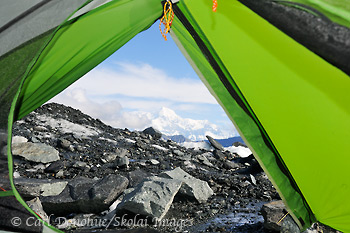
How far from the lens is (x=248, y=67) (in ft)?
8.63

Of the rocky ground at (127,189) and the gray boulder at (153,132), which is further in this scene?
the gray boulder at (153,132)

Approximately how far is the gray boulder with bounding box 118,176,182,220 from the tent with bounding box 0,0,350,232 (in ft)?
6.51

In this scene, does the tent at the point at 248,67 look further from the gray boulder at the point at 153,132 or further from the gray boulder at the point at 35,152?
the gray boulder at the point at 153,132

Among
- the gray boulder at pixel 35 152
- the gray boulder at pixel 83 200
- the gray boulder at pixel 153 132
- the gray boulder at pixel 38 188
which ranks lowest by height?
the gray boulder at pixel 83 200

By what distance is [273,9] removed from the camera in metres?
1.51

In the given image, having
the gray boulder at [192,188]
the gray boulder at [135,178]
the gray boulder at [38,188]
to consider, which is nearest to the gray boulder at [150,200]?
the gray boulder at [192,188]

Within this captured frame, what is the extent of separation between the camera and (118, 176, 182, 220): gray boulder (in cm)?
425

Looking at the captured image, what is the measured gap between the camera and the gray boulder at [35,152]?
714 centimetres

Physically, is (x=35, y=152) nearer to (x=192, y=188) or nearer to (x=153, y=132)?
(x=192, y=188)

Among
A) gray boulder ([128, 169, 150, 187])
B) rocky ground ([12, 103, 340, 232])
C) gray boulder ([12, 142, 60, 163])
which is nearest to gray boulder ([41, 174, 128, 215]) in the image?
rocky ground ([12, 103, 340, 232])

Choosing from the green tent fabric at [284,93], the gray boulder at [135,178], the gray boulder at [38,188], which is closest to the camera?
the green tent fabric at [284,93]

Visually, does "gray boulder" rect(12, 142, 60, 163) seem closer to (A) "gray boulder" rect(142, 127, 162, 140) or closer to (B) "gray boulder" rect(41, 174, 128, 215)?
(B) "gray boulder" rect(41, 174, 128, 215)

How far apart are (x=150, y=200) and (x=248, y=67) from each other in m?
2.76

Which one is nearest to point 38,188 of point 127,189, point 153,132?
point 127,189
